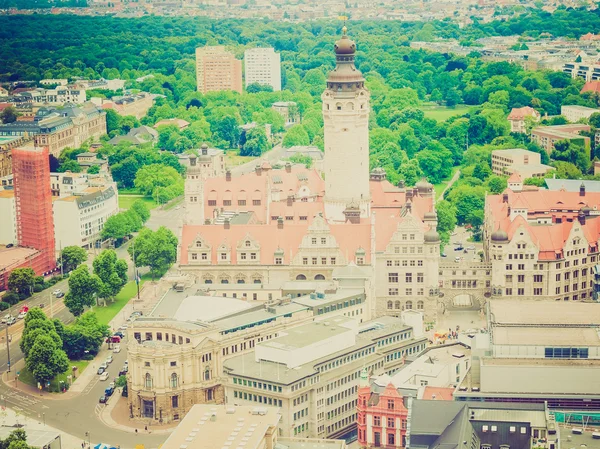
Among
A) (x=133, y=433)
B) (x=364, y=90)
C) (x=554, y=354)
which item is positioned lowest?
(x=133, y=433)

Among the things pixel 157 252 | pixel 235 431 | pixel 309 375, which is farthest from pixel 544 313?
pixel 157 252

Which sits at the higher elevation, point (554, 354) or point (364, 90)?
point (364, 90)

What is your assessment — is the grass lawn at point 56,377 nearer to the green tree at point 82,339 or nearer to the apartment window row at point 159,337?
the green tree at point 82,339

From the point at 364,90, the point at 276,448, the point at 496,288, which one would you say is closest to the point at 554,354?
the point at 276,448

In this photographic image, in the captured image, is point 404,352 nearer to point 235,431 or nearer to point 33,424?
point 235,431

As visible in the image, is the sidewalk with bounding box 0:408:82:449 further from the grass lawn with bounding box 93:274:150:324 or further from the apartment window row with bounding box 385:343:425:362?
the apartment window row with bounding box 385:343:425:362

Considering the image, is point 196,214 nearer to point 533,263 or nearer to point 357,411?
point 533,263

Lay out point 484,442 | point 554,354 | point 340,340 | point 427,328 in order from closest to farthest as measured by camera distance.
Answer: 1. point 484,442
2. point 554,354
3. point 340,340
4. point 427,328
